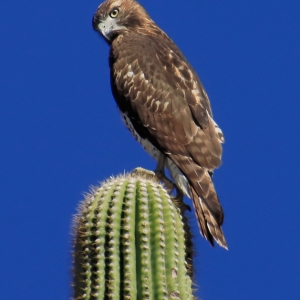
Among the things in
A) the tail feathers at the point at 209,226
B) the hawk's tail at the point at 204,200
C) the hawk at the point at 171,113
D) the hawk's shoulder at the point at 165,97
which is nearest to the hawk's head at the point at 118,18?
the hawk at the point at 171,113

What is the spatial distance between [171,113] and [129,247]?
248 centimetres

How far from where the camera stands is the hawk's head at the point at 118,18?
26.8 feet

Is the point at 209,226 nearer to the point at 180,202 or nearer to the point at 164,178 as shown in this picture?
the point at 180,202

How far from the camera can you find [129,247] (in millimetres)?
4406

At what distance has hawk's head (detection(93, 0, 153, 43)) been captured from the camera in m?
8.17

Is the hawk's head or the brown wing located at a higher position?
the hawk's head

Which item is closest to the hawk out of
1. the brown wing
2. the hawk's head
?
the brown wing

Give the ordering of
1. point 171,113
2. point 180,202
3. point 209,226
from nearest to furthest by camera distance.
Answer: point 180,202 < point 209,226 < point 171,113

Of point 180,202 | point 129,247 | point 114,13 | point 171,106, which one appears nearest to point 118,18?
point 114,13

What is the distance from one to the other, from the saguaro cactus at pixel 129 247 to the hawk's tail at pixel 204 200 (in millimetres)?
837

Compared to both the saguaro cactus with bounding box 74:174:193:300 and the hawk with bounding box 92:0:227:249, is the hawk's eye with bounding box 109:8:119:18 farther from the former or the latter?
the saguaro cactus with bounding box 74:174:193:300

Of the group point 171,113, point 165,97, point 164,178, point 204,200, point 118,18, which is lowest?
point 204,200

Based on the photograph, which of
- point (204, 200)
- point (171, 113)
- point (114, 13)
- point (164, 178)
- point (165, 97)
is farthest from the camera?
point (114, 13)

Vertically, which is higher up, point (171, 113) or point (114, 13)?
point (114, 13)
